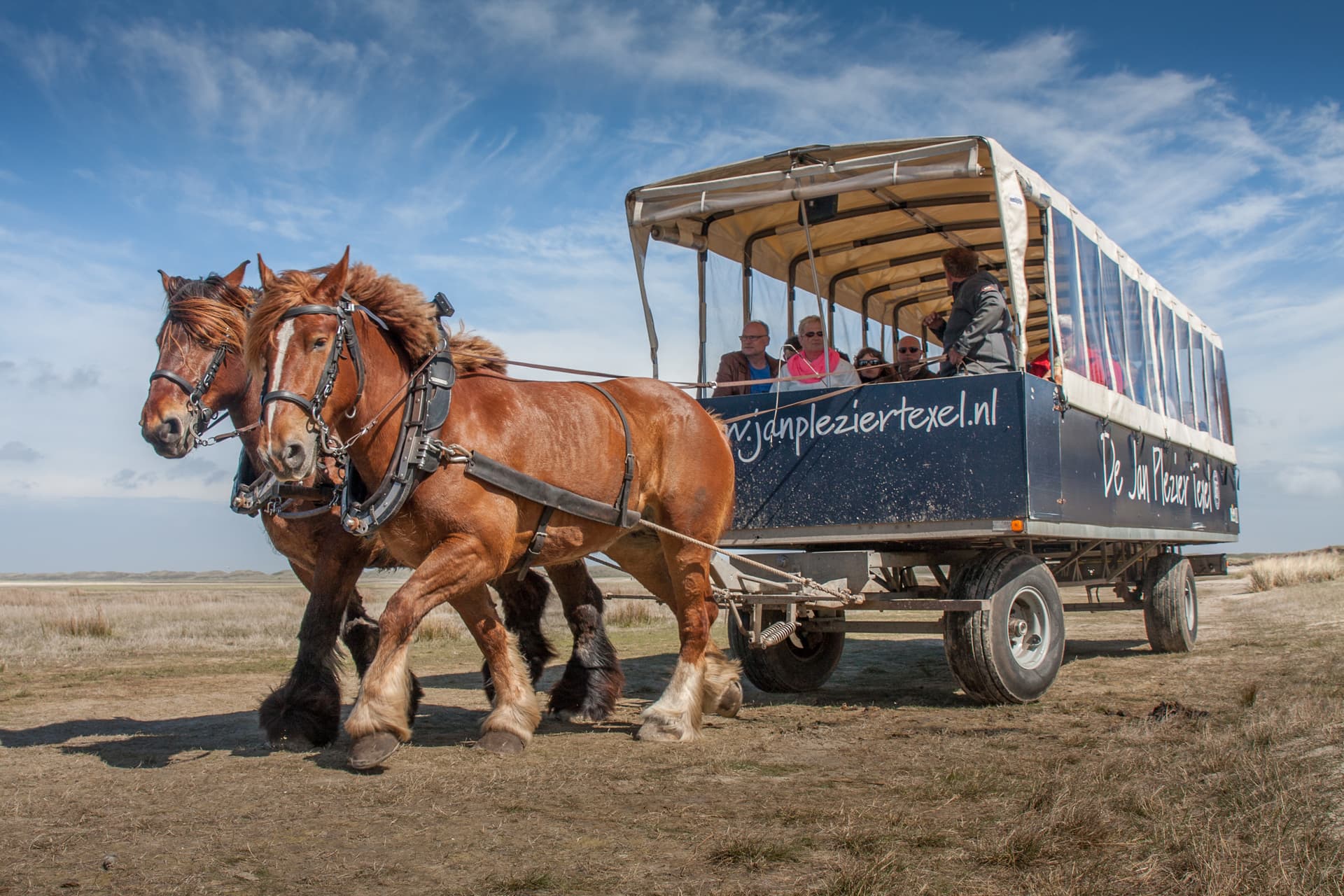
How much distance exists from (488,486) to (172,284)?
8.24 ft

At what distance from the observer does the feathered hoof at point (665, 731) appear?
539cm

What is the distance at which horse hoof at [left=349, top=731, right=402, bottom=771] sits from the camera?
14.4 ft

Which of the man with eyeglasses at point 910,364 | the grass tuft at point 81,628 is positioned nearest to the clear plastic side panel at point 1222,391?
the man with eyeglasses at point 910,364

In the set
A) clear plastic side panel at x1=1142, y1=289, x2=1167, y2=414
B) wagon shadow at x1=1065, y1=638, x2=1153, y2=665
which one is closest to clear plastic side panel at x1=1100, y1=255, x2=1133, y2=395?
clear plastic side panel at x1=1142, y1=289, x2=1167, y2=414

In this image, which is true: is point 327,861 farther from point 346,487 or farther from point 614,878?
point 346,487

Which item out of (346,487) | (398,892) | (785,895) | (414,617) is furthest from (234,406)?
(785,895)

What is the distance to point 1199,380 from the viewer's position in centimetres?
1015

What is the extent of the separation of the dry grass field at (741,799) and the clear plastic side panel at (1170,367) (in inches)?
92.5

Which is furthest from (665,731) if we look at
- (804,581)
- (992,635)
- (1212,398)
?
(1212,398)

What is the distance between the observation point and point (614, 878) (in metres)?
2.94

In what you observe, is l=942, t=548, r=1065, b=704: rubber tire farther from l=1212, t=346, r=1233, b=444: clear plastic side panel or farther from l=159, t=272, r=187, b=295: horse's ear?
l=1212, t=346, r=1233, b=444: clear plastic side panel

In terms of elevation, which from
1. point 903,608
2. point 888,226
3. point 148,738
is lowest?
point 148,738

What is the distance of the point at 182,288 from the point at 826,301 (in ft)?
16.8

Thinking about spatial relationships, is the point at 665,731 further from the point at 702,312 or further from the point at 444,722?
the point at 702,312
